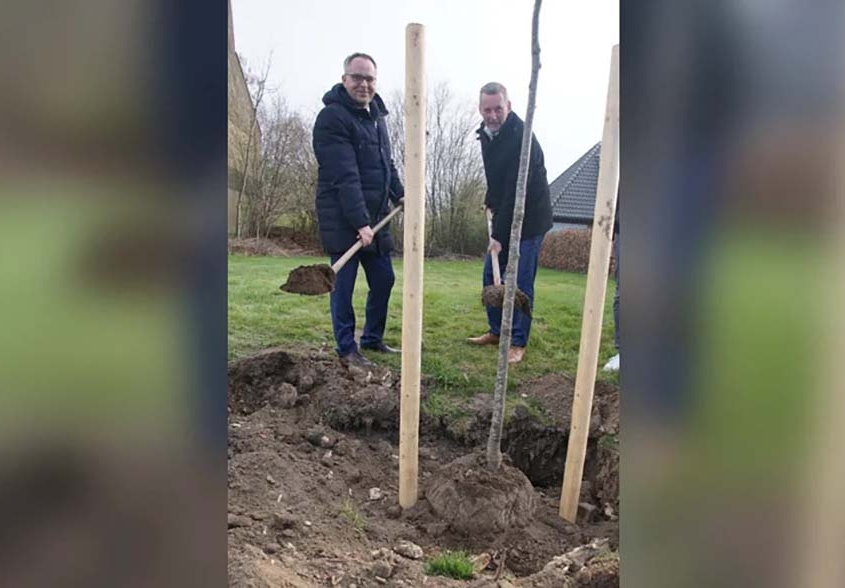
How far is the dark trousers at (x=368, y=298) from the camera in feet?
8.96

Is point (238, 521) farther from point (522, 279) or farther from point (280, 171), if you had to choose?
Answer: point (522, 279)

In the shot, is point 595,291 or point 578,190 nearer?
point 595,291

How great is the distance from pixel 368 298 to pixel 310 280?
1.41ft

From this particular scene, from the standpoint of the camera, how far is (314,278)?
2.43 m

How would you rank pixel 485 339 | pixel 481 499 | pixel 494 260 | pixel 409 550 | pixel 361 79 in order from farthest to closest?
pixel 485 339 < pixel 494 260 < pixel 481 499 < pixel 361 79 < pixel 409 550

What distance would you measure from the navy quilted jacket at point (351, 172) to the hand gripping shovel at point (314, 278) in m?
0.07

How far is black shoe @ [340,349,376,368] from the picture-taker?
2.87m

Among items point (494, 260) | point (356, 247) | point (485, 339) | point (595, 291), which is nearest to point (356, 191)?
point (356, 247)

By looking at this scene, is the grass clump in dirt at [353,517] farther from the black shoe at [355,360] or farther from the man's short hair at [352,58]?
the man's short hair at [352,58]
